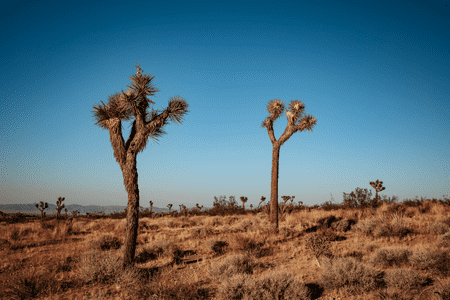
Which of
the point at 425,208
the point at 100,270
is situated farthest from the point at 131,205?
the point at 425,208

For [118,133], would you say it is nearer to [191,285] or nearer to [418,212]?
[191,285]

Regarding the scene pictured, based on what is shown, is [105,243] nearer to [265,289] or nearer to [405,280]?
[265,289]

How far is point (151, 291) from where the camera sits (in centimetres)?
490

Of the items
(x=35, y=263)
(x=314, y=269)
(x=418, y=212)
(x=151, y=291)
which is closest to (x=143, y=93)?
(x=151, y=291)

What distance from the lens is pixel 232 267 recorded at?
20.1 feet

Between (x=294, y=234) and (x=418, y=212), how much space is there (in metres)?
10.1

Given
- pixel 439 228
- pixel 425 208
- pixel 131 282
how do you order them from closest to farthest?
pixel 131 282 → pixel 439 228 → pixel 425 208

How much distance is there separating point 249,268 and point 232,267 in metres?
0.75

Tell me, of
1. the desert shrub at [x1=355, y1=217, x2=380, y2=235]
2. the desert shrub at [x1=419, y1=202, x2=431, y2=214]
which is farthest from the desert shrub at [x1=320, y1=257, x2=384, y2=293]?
the desert shrub at [x1=419, y1=202, x2=431, y2=214]

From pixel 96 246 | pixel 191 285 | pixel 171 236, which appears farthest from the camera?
pixel 171 236

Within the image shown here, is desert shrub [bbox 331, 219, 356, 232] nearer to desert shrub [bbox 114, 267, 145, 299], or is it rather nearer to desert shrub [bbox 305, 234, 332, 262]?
desert shrub [bbox 305, 234, 332, 262]

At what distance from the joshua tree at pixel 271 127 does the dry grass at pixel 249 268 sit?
1771 millimetres

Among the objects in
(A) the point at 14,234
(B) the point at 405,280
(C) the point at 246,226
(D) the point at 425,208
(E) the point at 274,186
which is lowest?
(A) the point at 14,234

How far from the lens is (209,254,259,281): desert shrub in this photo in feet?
19.4
